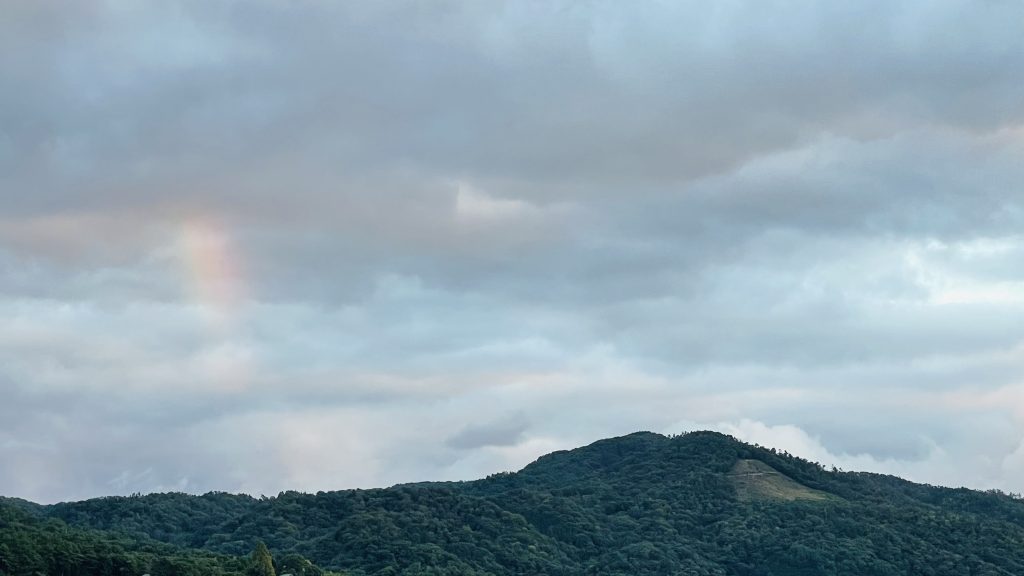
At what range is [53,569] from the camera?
196125 millimetres

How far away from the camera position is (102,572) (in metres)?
200

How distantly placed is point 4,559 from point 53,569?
734 centimetres

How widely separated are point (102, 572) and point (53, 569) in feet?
24.3

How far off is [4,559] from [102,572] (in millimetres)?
14694
